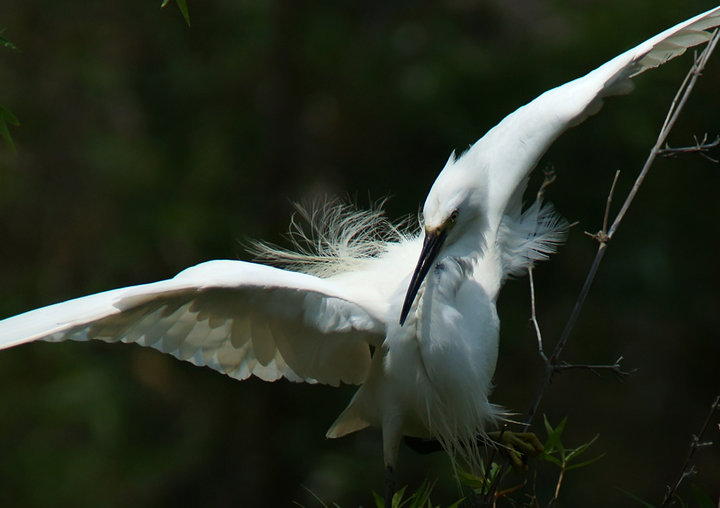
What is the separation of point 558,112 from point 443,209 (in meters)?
0.46

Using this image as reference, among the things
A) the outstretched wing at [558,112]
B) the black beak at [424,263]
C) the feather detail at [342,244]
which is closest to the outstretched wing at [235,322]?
the black beak at [424,263]

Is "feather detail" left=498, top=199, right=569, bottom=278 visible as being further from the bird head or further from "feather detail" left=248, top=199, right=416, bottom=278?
the bird head

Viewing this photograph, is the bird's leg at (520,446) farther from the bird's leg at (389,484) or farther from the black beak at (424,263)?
the black beak at (424,263)

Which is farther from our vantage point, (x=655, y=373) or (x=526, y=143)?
(x=655, y=373)

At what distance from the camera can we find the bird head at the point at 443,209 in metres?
1.67

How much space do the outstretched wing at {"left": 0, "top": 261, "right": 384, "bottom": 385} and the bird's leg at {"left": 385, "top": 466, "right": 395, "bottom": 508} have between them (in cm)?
20

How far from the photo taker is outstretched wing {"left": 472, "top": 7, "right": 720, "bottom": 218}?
77.7 inches

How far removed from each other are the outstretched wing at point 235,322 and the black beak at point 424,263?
0.50 feet

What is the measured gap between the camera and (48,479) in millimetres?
4488

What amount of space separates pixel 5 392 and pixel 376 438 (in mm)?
1758

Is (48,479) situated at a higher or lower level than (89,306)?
lower

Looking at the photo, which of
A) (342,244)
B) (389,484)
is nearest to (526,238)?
(342,244)

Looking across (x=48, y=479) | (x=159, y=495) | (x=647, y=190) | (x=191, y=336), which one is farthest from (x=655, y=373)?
(x=191, y=336)

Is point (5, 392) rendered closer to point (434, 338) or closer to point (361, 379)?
point (361, 379)
